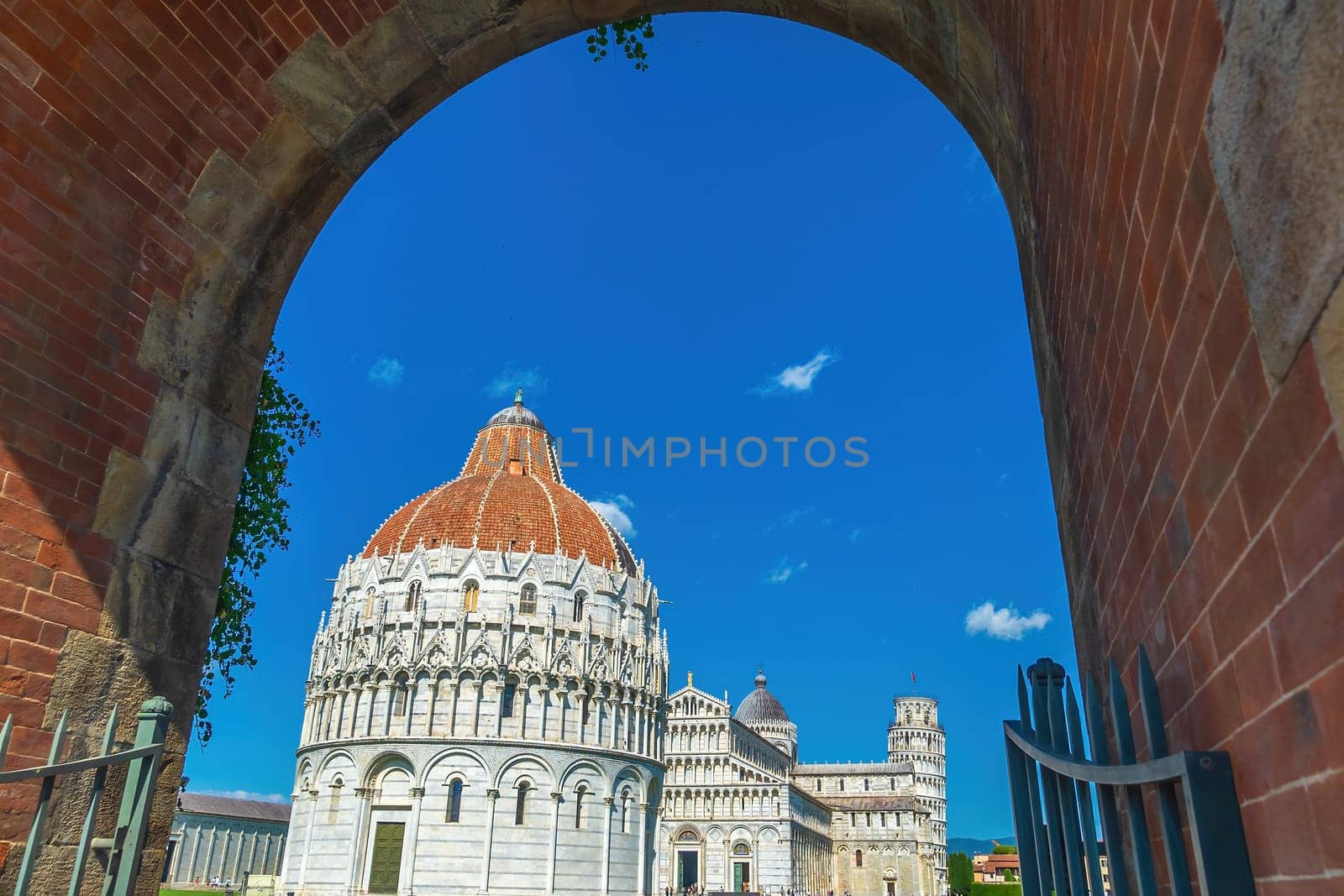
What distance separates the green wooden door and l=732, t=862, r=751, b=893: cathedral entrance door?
3034cm

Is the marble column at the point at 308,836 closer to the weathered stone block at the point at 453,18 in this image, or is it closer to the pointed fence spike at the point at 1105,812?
the weathered stone block at the point at 453,18

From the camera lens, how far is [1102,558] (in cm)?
318

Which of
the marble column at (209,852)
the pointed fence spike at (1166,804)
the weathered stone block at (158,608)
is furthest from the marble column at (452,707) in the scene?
the marble column at (209,852)

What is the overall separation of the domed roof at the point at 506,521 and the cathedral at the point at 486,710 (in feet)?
0.33

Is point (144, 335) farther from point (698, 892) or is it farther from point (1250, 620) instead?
point (698, 892)

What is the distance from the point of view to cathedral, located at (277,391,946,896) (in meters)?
39.2

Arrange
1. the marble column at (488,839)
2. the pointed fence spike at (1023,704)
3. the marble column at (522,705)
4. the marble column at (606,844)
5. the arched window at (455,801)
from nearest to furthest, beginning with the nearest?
1. the pointed fence spike at (1023,704)
2. the marble column at (488,839)
3. the arched window at (455,801)
4. the marble column at (606,844)
5. the marble column at (522,705)

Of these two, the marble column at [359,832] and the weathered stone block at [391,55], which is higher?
the weathered stone block at [391,55]

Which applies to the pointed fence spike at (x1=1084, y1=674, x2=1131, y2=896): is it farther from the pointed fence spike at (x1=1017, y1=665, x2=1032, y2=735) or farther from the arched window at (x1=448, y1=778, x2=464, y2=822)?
the arched window at (x1=448, y1=778, x2=464, y2=822)

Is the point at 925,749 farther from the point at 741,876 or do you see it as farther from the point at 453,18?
the point at 453,18

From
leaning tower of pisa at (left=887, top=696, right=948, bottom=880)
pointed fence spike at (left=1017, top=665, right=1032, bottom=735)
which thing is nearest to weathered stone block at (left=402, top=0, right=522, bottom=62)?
pointed fence spike at (left=1017, top=665, right=1032, bottom=735)

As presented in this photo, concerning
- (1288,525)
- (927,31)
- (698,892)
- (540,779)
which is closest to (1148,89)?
(1288,525)

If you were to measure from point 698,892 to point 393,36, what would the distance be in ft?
207

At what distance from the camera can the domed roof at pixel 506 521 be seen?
1793 inches
